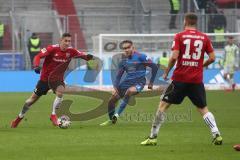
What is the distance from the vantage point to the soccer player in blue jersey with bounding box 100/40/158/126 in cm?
1912

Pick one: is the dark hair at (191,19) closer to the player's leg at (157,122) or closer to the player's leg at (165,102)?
the player's leg at (165,102)

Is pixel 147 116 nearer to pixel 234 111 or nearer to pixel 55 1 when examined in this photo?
pixel 234 111

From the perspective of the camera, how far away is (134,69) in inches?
765

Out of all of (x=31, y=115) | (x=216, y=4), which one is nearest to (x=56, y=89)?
(x=31, y=115)

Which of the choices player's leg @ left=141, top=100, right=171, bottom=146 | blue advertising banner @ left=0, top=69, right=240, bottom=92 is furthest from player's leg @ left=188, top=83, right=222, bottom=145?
blue advertising banner @ left=0, top=69, right=240, bottom=92

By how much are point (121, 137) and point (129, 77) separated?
14.5ft

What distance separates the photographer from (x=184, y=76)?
44.5ft

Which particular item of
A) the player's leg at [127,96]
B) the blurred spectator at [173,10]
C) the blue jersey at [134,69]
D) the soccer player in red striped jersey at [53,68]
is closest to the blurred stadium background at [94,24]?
the blurred spectator at [173,10]

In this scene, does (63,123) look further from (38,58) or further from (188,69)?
(188,69)

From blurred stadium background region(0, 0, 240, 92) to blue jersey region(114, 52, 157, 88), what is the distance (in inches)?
562

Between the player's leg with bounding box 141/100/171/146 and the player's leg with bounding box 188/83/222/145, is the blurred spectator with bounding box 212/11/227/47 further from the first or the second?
the player's leg with bounding box 141/100/171/146

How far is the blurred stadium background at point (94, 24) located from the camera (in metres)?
35.9

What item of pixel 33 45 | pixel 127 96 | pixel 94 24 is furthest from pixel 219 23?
pixel 127 96

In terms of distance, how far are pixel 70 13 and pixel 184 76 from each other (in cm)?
2828
